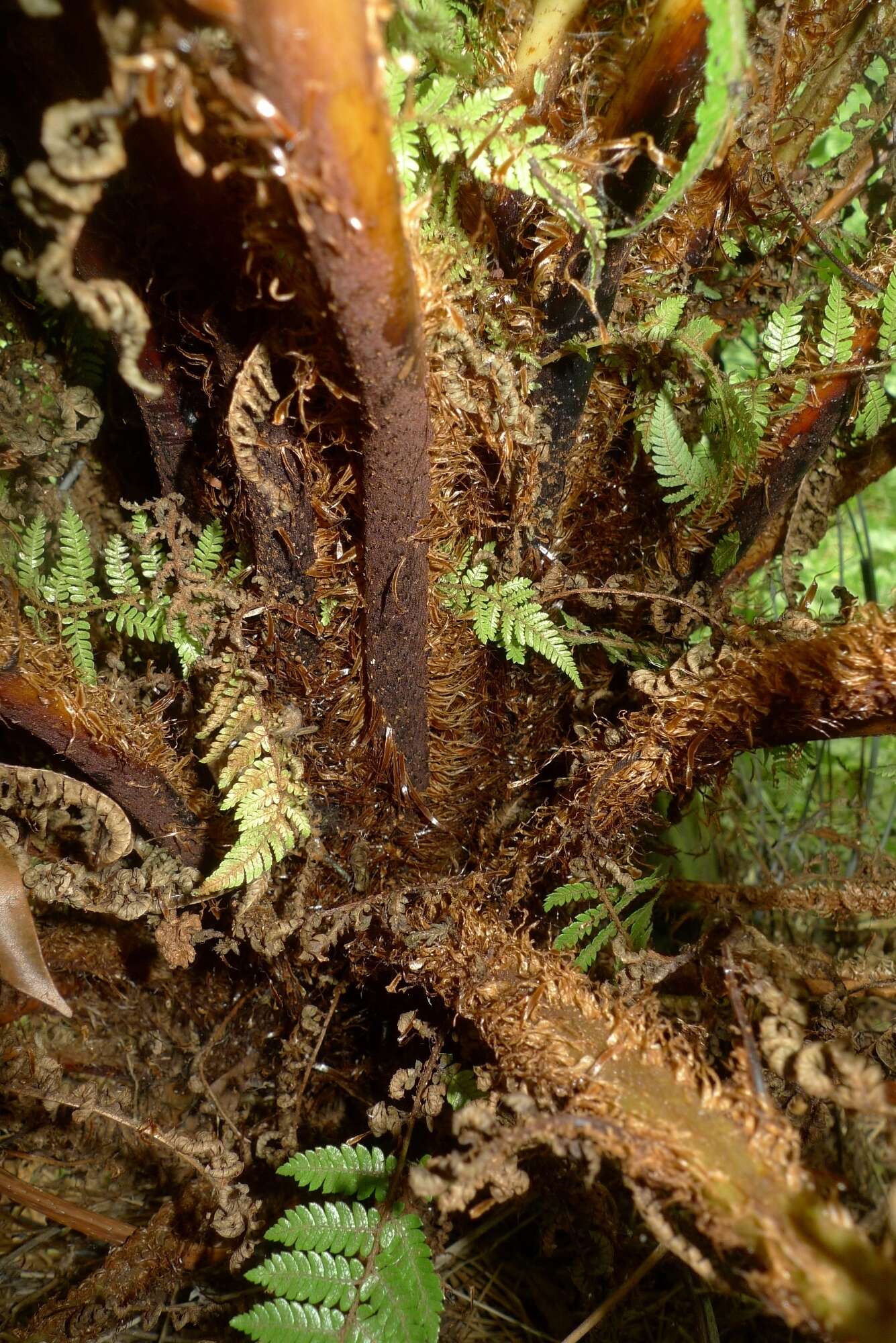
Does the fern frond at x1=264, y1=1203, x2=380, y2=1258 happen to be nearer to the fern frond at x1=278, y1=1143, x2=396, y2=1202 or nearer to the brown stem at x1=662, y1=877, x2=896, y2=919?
the fern frond at x1=278, y1=1143, x2=396, y2=1202

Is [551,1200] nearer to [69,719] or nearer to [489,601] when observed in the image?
[489,601]

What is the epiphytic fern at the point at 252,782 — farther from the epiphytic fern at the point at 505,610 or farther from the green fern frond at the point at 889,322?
the green fern frond at the point at 889,322

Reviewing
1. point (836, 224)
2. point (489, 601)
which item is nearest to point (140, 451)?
point (489, 601)

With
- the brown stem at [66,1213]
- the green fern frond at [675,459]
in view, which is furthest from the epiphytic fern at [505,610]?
the brown stem at [66,1213]

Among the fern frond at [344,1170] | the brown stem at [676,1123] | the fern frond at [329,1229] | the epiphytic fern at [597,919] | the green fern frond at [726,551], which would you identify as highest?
the green fern frond at [726,551]

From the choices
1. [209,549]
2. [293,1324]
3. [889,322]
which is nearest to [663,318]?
[889,322]

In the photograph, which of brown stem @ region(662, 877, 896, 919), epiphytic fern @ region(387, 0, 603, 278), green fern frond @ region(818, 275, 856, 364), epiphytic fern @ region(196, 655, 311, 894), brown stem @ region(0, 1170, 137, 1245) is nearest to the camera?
epiphytic fern @ region(387, 0, 603, 278)

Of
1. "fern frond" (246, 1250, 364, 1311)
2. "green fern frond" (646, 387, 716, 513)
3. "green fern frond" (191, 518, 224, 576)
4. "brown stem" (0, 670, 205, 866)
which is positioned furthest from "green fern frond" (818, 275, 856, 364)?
"fern frond" (246, 1250, 364, 1311)
